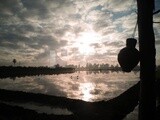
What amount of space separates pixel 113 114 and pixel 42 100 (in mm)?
23931

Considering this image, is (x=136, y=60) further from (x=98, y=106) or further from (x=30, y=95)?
(x=30, y=95)

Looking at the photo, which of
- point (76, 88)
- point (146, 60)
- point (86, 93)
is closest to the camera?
point (146, 60)

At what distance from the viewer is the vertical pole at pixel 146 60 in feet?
8.18

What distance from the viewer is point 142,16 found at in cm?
264

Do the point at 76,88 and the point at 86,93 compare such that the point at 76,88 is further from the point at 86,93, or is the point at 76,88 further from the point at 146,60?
the point at 146,60

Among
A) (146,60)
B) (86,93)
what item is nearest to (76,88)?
(86,93)

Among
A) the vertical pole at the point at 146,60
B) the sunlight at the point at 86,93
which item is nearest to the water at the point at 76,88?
the sunlight at the point at 86,93

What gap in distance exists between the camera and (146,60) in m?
2.57

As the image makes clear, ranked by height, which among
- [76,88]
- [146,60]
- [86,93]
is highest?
[146,60]

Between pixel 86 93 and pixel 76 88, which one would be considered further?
pixel 76 88

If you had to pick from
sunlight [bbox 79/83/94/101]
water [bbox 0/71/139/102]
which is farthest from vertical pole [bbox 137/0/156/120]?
sunlight [bbox 79/83/94/101]

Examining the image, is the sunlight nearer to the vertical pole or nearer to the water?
the water

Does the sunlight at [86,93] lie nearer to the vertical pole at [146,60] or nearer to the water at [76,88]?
the water at [76,88]

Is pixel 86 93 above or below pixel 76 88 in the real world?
above
